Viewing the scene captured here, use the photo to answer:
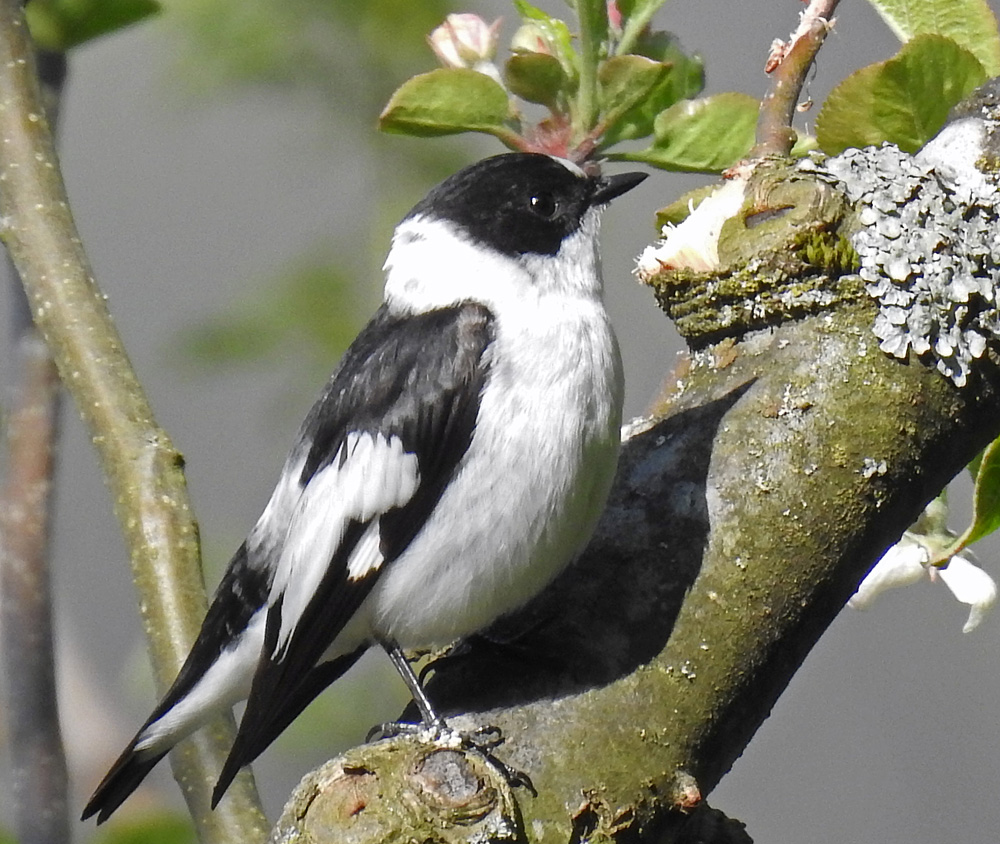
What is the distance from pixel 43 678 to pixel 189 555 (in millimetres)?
218

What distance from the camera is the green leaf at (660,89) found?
4.18 ft

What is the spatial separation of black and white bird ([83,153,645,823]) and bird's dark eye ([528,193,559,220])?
3.3 inches

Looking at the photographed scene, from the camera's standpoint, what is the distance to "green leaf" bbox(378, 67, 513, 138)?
1.21 m

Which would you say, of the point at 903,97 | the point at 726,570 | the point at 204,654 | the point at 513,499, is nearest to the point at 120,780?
the point at 204,654

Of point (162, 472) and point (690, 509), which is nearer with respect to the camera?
point (690, 509)

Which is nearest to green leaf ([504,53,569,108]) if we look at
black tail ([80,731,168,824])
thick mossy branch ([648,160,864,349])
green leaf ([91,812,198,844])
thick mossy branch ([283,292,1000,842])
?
thick mossy branch ([648,160,864,349])

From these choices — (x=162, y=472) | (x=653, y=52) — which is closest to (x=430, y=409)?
(x=162, y=472)

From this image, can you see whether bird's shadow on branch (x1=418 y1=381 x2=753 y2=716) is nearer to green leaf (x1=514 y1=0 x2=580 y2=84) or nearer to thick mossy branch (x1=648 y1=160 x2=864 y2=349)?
thick mossy branch (x1=648 y1=160 x2=864 y2=349)

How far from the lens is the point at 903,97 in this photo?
1214mm

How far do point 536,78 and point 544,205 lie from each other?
457 millimetres

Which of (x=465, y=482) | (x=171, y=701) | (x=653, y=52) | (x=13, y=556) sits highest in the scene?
(x=653, y=52)

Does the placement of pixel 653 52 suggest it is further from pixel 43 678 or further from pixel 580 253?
pixel 43 678

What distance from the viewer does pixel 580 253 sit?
167cm

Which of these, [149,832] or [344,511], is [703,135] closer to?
[344,511]
